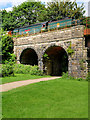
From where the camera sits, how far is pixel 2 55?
22000 mm

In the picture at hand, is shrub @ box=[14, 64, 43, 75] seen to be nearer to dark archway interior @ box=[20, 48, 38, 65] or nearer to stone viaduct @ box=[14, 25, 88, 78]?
stone viaduct @ box=[14, 25, 88, 78]

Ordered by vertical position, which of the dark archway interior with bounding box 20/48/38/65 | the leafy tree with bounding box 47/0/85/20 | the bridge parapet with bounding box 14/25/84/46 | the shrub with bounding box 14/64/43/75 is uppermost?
the leafy tree with bounding box 47/0/85/20

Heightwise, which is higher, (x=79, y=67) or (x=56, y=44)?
(x=56, y=44)

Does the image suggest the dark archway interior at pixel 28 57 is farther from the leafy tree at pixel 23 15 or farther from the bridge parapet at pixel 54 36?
the leafy tree at pixel 23 15

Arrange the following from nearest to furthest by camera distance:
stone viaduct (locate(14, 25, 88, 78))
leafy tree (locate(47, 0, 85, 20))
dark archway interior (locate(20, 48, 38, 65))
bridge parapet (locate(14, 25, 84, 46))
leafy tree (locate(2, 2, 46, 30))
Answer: stone viaduct (locate(14, 25, 88, 78)) < bridge parapet (locate(14, 25, 84, 46)) < dark archway interior (locate(20, 48, 38, 65)) < leafy tree (locate(47, 0, 85, 20)) < leafy tree (locate(2, 2, 46, 30))

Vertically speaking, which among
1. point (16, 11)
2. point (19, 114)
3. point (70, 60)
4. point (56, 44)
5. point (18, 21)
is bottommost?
point (19, 114)

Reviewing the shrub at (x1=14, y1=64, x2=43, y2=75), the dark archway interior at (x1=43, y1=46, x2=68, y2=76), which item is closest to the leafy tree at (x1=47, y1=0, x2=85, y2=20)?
the dark archway interior at (x1=43, y1=46, x2=68, y2=76)

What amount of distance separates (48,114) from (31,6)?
40543mm

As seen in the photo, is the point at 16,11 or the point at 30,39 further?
the point at 16,11

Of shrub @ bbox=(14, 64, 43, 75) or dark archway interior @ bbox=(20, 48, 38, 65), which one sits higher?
dark archway interior @ bbox=(20, 48, 38, 65)

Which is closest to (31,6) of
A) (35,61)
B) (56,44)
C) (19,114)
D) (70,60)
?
(35,61)

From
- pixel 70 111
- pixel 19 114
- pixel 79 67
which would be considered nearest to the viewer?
pixel 70 111

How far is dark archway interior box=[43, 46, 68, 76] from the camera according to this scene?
18.4m

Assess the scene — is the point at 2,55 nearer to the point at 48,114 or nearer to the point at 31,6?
the point at 48,114
